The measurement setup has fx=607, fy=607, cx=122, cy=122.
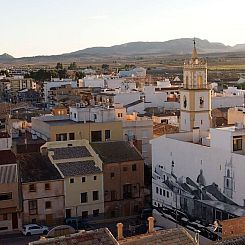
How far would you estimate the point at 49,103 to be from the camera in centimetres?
8038

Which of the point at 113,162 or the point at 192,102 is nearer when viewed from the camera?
the point at 113,162

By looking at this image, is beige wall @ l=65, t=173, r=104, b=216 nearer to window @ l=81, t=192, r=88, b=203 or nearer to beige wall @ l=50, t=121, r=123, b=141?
window @ l=81, t=192, r=88, b=203

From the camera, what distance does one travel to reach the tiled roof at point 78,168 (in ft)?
110

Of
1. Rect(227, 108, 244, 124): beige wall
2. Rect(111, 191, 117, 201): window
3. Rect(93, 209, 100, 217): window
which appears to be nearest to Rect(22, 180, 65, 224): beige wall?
Rect(93, 209, 100, 217): window

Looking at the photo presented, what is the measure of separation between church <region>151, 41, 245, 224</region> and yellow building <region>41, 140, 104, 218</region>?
3290 mm

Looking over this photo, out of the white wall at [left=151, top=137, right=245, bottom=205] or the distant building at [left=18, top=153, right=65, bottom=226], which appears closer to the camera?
the white wall at [left=151, top=137, right=245, bottom=205]

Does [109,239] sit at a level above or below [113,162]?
above

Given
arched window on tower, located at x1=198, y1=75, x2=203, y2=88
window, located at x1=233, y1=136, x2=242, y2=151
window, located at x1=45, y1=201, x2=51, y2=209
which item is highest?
arched window on tower, located at x1=198, y1=75, x2=203, y2=88

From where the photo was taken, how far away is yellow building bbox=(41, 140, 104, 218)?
33.4 meters

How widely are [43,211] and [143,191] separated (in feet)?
20.5

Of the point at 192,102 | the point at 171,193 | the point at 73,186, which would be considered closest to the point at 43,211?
the point at 73,186

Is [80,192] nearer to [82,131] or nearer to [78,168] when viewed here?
[78,168]

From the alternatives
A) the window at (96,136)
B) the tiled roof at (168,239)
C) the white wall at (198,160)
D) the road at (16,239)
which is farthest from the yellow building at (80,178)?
Answer: the tiled roof at (168,239)

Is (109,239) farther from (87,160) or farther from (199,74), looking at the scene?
(199,74)
